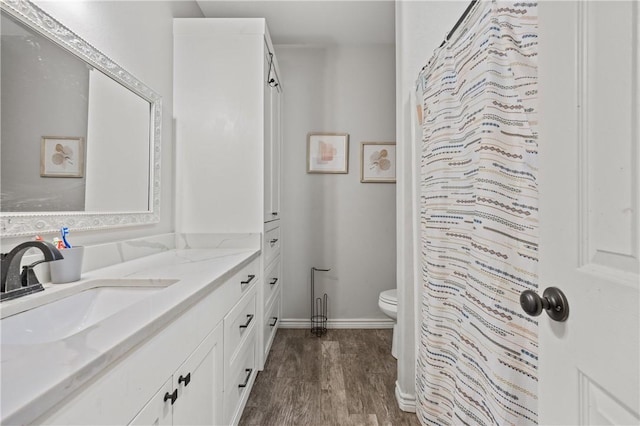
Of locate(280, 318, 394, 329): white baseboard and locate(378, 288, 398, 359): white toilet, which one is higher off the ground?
locate(378, 288, 398, 359): white toilet

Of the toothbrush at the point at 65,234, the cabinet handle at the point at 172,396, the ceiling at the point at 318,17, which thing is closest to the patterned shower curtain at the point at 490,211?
the cabinet handle at the point at 172,396

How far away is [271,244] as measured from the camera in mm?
2459

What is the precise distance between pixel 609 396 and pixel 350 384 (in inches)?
69.4

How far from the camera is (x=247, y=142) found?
2180 mm

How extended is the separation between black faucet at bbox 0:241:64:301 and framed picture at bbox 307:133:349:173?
2246mm

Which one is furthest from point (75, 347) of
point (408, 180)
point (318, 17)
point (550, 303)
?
point (318, 17)

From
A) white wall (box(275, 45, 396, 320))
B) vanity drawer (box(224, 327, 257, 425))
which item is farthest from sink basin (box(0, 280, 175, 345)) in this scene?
white wall (box(275, 45, 396, 320))

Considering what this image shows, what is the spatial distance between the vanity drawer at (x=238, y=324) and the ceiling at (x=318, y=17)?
6.83ft

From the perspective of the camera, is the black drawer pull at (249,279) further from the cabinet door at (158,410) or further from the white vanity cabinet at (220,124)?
the cabinet door at (158,410)

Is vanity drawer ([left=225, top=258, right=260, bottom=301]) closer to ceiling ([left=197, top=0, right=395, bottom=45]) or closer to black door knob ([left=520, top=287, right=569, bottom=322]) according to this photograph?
black door knob ([left=520, top=287, right=569, bottom=322])

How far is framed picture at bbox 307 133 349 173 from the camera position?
3053 millimetres

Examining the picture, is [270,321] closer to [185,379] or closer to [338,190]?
[338,190]

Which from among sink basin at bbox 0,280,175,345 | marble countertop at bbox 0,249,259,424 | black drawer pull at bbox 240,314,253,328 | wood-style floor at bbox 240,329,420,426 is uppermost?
marble countertop at bbox 0,249,259,424

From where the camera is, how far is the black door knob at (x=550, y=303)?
574mm
